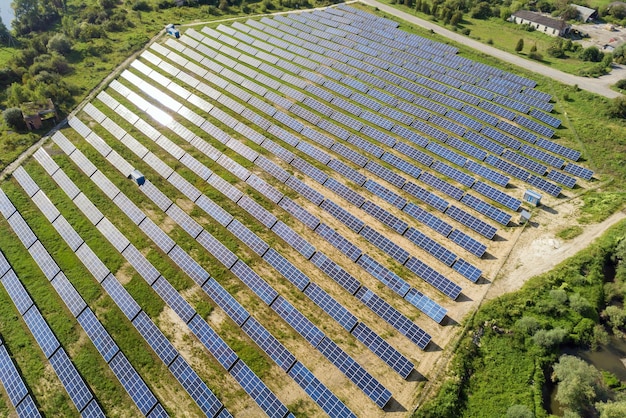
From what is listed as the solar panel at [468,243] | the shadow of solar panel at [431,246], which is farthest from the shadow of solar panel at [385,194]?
the solar panel at [468,243]

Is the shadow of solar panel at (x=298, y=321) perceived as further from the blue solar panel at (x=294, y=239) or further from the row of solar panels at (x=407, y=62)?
the row of solar panels at (x=407, y=62)

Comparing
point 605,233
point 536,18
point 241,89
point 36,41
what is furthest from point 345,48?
point 36,41

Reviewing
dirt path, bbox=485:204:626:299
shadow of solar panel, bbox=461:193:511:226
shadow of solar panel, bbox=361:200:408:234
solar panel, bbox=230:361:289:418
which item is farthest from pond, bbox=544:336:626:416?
solar panel, bbox=230:361:289:418

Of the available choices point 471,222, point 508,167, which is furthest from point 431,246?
point 508,167

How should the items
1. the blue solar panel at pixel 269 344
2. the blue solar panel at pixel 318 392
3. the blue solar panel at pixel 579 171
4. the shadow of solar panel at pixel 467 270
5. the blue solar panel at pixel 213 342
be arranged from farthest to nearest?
the blue solar panel at pixel 579 171 < the shadow of solar panel at pixel 467 270 < the blue solar panel at pixel 213 342 < the blue solar panel at pixel 269 344 < the blue solar panel at pixel 318 392

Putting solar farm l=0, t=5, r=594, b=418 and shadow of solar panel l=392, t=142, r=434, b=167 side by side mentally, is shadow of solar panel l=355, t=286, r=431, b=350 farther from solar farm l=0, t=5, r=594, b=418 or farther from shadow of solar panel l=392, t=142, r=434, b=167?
shadow of solar panel l=392, t=142, r=434, b=167

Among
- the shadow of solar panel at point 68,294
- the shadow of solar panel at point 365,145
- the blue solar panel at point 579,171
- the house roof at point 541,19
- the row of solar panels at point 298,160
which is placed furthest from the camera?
the house roof at point 541,19

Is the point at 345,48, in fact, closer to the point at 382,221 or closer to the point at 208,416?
the point at 382,221
